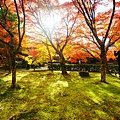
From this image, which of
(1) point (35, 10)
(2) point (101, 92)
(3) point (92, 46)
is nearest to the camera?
(2) point (101, 92)

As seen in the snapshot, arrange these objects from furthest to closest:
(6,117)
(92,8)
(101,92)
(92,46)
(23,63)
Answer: (23,63) < (92,46) < (92,8) < (101,92) < (6,117)

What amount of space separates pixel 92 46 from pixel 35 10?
10718mm

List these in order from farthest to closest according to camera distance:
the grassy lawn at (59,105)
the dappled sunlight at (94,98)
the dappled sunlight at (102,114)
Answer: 1. the dappled sunlight at (94,98)
2. the grassy lawn at (59,105)
3. the dappled sunlight at (102,114)

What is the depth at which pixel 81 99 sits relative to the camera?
10078 millimetres

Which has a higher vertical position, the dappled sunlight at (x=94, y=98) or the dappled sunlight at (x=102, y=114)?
the dappled sunlight at (x=94, y=98)

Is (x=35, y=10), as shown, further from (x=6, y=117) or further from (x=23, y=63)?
(x=23, y=63)

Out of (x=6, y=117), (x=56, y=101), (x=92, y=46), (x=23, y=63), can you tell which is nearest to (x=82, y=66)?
(x=92, y=46)

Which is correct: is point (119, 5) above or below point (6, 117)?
above

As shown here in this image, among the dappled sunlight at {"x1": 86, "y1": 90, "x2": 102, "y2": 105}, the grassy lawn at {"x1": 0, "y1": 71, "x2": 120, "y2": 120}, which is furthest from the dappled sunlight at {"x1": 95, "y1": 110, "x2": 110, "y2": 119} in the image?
the dappled sunlight at {"x1": 86, "y1": 90, "x2": 102, "y2": 105}

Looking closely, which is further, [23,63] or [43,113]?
[23,63]

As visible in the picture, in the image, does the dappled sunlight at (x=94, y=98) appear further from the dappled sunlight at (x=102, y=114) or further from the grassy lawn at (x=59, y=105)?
the dappled sunlight at (x=102, y=114)

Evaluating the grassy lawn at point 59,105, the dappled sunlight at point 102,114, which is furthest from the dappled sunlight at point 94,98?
the dappled sunlight at point 102,114

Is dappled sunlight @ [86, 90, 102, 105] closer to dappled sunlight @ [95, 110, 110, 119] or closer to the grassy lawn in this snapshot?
the grassy lawn

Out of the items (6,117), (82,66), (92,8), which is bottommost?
(6,117)
